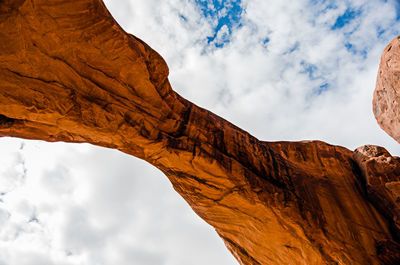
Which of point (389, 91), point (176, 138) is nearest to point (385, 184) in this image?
point (389, 91)

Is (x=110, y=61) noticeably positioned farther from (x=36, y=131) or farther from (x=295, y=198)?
(x=295, y=198)

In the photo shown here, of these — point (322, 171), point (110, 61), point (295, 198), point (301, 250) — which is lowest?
point (301, 250)

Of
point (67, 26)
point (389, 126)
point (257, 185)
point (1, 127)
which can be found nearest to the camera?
point (67, 26)

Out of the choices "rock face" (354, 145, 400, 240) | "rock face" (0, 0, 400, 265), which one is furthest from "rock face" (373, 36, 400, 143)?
"rock face" (0, 0, 400, 265)

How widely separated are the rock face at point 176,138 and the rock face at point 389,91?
5.80 ft

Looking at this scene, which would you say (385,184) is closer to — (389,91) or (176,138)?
(389,91)

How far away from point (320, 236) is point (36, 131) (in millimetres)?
9183

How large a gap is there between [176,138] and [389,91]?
861 centimetres

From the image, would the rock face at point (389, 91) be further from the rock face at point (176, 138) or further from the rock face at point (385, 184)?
the rock face at point (176, 138)

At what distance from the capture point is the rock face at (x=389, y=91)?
838cm

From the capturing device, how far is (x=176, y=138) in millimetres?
7066

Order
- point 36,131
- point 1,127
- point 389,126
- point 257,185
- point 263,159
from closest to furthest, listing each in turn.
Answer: point 1,127
point 36,131
point 257,185
point 263,159
point 389,126

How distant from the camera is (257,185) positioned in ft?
23.5

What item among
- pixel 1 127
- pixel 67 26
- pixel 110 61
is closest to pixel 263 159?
pixel 110 61
